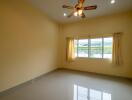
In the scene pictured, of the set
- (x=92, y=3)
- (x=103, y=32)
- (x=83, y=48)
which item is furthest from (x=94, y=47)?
(x=92, y=3)

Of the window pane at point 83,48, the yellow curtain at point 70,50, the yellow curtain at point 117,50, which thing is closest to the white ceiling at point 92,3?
the yellow curtain at point 117,50

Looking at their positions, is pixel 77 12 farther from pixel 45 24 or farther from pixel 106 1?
pixel 45 24

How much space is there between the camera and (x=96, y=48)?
5.16 metres

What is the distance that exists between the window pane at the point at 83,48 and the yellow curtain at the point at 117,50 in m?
1.48

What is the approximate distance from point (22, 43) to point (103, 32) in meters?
3.81

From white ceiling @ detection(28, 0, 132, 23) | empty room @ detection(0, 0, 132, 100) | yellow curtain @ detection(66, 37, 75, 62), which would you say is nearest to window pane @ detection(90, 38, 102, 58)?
empty room @ detection(0, 0, 132, 100)

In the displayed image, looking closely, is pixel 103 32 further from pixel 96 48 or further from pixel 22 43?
pixel 22 43

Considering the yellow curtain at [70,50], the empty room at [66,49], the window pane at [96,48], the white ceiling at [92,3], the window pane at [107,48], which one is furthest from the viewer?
the yellow curtain at [70,50]

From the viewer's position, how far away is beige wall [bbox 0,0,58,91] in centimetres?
304

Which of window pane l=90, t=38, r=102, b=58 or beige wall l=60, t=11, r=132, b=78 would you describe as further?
window pane l=90, t=38, r=102, b=58

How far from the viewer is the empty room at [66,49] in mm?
3004

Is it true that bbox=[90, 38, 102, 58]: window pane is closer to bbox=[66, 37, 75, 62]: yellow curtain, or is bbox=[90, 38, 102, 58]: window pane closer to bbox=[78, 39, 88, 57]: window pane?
bbox=[78, 39, 88, 57]: window pane

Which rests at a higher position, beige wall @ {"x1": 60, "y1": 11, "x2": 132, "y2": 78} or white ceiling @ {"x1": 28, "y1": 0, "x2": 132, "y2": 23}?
white ceiling @ {"x1": 28, "y1": 0, "x2": 132, "y2": 23}

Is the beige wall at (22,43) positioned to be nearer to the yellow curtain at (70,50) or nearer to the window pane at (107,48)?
the yellow curtain at (70,50)
